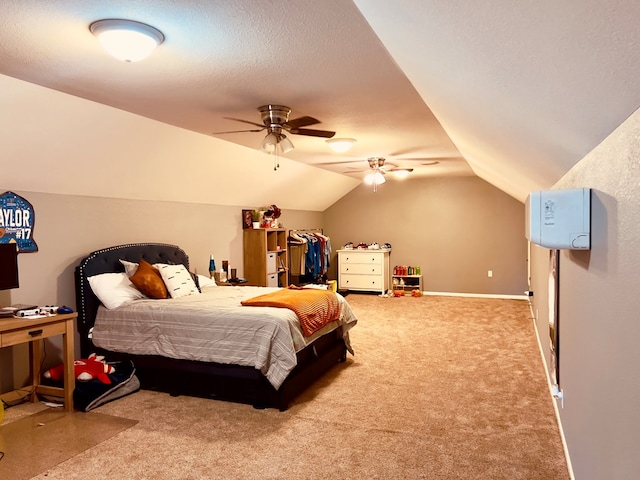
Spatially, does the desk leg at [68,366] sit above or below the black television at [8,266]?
below

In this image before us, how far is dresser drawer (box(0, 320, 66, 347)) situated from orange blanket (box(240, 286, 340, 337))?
1.39m

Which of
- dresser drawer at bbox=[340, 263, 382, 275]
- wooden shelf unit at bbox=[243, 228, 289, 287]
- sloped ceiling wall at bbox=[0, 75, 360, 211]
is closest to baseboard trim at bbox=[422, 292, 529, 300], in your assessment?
dresser drawer at bbox=[340, 263, 382, 275]

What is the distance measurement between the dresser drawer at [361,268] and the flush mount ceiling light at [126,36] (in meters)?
6.91

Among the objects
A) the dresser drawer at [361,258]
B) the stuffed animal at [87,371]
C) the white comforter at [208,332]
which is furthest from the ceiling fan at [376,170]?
the stuffed animal at [87,371]

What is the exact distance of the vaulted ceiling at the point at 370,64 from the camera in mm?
1078

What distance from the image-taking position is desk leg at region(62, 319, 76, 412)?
351 cm

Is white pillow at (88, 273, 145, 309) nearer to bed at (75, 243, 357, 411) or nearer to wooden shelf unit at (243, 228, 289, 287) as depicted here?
bed at (75, 243, 357, 411)

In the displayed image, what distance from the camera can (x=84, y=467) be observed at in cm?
274

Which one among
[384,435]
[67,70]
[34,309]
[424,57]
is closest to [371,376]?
[384,435]

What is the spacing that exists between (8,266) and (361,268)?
248 inches

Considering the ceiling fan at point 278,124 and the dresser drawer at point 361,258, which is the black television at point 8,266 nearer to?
the ceiling fan at point 278,124

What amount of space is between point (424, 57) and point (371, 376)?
3.07 m

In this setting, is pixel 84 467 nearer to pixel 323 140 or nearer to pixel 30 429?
pixel 30 429

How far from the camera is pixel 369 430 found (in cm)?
323
